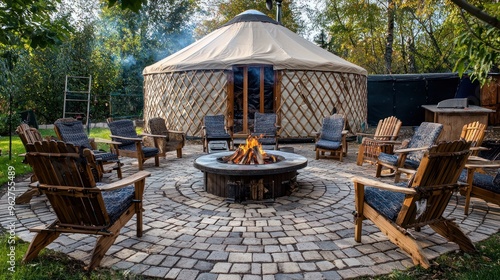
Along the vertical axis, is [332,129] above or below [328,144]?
above

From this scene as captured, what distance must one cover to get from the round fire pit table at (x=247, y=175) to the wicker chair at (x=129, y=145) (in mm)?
1334

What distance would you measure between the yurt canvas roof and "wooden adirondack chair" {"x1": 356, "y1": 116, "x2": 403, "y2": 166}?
110 inches

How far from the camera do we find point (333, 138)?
16.7 feet

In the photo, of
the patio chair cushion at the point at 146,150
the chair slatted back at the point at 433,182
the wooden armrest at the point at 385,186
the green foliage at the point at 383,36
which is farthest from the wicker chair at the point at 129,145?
the green foliage at the point at 383,36

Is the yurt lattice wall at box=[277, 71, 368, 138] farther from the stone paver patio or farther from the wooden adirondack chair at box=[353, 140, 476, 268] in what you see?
the wooden adirondack chair at box=[353, 140, 476, 268]

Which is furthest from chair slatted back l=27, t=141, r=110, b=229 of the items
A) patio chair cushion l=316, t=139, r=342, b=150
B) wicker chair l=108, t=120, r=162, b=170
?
patio chair cushion l=316, t=139, r=342, b=150

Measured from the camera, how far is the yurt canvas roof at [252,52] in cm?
671

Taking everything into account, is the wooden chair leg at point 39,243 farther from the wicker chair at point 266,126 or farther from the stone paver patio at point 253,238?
the wicker chair at point 266,126

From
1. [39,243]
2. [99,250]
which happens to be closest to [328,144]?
[99,250]

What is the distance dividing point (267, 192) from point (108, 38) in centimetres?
1509

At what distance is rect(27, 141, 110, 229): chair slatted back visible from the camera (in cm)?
164

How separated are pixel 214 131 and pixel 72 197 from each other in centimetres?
420

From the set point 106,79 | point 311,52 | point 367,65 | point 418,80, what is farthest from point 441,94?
point 106,79

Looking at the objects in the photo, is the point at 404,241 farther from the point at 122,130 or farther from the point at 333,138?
the point at 122,130
